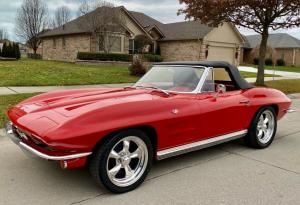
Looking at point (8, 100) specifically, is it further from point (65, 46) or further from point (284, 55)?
point (284, 55)

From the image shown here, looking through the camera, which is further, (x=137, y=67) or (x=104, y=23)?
(x=104, y=23)

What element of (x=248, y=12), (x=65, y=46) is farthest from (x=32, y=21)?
(x=248, y=12)

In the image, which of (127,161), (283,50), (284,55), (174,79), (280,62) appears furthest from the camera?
(283,50)

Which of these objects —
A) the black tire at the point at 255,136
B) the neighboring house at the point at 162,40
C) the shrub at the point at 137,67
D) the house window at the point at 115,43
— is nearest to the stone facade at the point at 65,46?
the neighboring house at the point at 162,40

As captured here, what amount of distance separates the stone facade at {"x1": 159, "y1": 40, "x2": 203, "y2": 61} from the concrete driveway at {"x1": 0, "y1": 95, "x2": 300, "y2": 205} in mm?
26376

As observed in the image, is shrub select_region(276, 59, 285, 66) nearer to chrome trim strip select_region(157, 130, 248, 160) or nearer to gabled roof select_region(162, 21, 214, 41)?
gabled roof select_region(162, 21, 214, 41)

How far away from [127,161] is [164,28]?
109 ft

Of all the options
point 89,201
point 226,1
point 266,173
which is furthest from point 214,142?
point 226,1

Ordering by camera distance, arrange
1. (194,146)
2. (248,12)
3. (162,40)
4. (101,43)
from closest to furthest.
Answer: (194,146)
(248,12)
(101,43)
(162,40)

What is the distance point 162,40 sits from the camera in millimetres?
32906

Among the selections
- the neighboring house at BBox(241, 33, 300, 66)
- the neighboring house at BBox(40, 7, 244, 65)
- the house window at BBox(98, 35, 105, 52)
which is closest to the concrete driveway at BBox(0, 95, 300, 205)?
the house window at BBox(98, 35, 105, 52)

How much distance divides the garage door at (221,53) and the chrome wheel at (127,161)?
28.5 meters

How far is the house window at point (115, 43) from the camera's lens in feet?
90.3

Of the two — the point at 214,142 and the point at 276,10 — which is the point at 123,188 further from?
the point at 276,10
